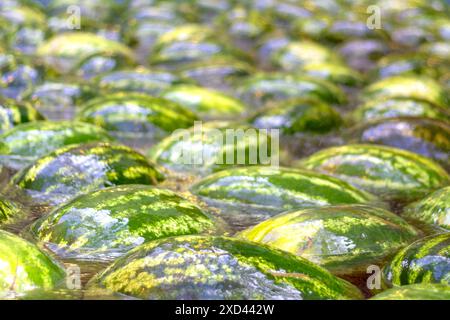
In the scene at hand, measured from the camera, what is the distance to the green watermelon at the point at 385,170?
317 centimetres

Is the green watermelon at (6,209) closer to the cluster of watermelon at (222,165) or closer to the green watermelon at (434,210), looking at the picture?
the cluster of watermelon at (222,165)

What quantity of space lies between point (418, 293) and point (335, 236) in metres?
0.55

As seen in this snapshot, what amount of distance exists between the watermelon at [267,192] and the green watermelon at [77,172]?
0.96 feet

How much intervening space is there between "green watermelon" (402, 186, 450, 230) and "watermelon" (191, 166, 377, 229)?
0.20 metres

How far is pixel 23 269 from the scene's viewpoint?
2.00 m

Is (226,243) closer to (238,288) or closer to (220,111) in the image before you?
(238,288)

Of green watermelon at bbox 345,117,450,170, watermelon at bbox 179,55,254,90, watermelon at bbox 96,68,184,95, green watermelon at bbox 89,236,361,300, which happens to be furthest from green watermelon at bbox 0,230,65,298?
watermelon at bbox 179,55,254,90

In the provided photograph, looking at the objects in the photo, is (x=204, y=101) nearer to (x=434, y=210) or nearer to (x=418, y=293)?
(x=434, y=210)

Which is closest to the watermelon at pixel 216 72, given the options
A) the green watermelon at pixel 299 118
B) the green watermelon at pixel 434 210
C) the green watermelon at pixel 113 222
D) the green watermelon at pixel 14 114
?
the green watermelon at pixel 299 118

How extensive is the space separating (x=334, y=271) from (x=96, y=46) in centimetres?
406

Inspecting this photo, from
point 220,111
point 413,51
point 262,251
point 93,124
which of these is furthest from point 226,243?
point 413,51

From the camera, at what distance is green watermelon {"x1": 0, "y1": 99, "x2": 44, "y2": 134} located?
378 cm

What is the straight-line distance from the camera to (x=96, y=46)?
5961 mm

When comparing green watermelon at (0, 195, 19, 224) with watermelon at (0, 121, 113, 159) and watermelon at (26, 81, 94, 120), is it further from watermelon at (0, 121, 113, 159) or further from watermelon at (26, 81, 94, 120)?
watermelon at (26, 81, 94, 120)
